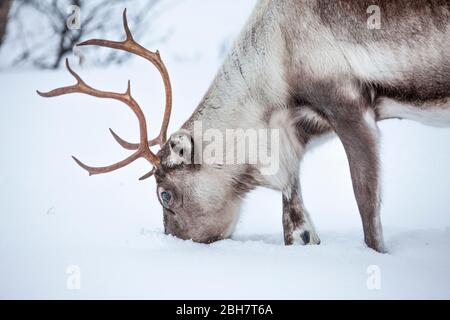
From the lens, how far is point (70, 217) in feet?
14.3

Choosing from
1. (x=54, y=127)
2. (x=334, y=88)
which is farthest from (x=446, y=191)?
(x=54, y=127)

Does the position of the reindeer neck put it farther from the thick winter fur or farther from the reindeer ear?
the reindeer ear

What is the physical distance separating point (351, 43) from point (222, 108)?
83cm

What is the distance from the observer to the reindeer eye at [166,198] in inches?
149

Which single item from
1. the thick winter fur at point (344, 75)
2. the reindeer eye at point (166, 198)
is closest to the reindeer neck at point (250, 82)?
the thick winter fur at point (344, 75)

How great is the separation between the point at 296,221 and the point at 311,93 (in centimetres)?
89

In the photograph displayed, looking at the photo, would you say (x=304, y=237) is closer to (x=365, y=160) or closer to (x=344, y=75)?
(x=365, y=160)

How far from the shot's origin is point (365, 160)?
3387 millimetres

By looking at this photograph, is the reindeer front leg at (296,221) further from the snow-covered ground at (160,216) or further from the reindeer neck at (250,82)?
the reindeer neck at (250,82)

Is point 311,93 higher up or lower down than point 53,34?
lower down

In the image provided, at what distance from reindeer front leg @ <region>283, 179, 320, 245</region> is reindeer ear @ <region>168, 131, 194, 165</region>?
67 centimetres

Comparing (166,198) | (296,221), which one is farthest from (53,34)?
(296,221)

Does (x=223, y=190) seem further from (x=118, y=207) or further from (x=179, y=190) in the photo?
(x=118, y=207)

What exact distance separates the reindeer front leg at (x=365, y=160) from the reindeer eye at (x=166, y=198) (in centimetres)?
106
